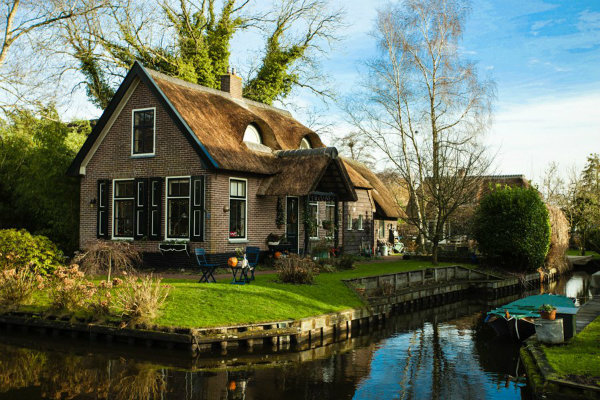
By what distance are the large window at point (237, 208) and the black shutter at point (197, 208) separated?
3.73 ft

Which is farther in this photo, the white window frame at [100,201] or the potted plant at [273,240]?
the white window frame at [100,201]

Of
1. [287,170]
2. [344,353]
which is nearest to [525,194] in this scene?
[287,170]

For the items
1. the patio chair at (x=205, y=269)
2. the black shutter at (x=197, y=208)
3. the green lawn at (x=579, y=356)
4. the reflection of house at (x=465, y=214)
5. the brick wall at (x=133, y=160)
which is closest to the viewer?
the green lawn at (x=579, y=356)

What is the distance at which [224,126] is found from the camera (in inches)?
789

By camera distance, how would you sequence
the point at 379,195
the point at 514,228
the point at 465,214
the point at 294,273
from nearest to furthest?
the point at 294,273 → the point at 514,228 → the point at 379,195 → the point at 465,214

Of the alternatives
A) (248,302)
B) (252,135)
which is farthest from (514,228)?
(248,302)

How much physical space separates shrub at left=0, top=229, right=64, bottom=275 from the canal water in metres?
2.34

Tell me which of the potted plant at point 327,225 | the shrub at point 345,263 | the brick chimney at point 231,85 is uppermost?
the brick chimney at point 231,85

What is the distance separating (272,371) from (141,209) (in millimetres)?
10945

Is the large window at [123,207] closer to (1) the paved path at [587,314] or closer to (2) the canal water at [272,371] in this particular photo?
(2) the canal water at [272,371]

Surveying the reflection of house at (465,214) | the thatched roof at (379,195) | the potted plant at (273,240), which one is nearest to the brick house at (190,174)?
the potted plant at (273,240)

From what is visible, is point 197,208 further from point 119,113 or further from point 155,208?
point 119,113

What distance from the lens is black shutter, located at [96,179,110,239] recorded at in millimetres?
20375

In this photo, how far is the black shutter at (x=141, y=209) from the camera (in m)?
19.2
